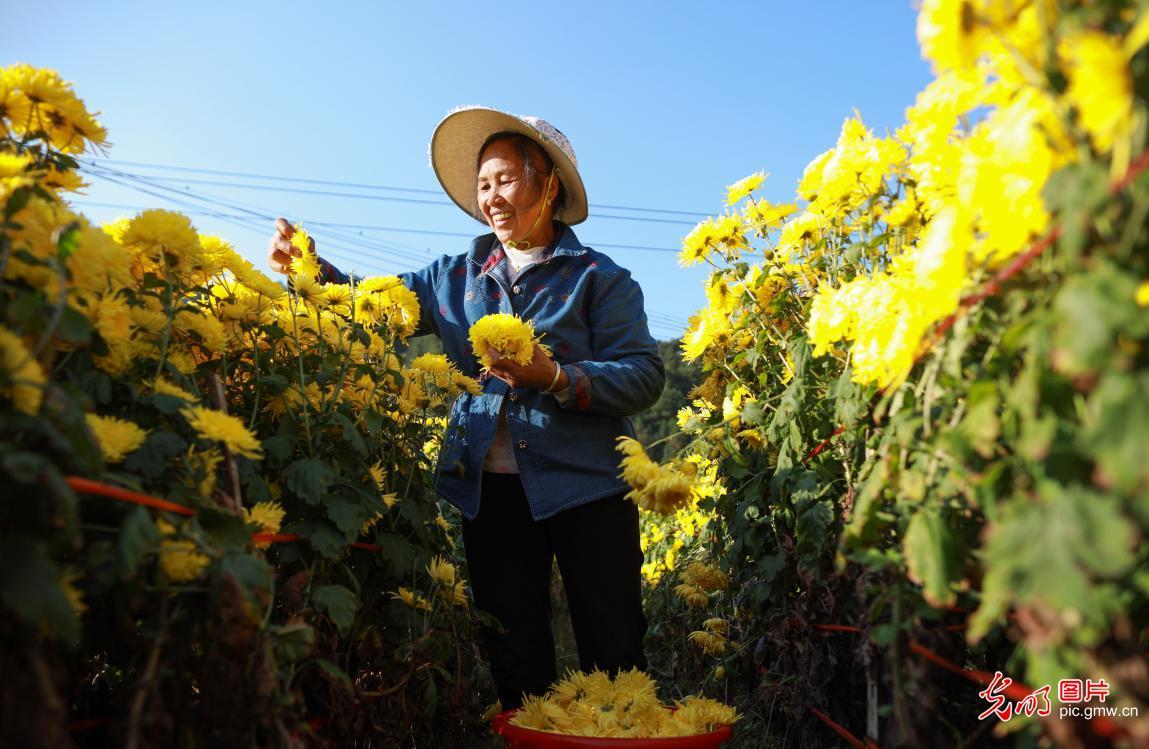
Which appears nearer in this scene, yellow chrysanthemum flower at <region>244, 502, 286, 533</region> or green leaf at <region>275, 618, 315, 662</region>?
green leaf at <region>275, 618, 315, 662</region>

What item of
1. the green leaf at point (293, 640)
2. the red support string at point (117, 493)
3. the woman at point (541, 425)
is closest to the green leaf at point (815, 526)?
the woman at point (541, 425)

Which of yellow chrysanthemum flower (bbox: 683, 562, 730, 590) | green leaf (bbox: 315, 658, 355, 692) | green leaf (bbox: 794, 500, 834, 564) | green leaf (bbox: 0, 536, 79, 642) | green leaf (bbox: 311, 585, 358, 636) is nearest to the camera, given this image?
green leaf (bbox: 0, 536, 79, 642)

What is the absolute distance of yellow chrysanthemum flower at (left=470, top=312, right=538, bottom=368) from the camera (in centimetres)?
214

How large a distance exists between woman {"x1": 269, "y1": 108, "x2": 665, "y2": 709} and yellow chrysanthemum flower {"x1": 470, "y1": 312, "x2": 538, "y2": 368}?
250 millimetres

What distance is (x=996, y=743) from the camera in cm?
177

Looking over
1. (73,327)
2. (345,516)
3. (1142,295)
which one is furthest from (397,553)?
(1142,295)

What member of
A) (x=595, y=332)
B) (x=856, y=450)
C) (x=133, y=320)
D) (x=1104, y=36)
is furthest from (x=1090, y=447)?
(x=595, y=332)

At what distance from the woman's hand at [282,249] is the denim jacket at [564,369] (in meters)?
0.24

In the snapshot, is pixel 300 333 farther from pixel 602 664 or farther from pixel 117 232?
pixel 602 664

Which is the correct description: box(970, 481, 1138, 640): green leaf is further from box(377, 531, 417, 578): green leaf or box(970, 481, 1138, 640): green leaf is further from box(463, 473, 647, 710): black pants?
box(463, 473, 647, 710): black pants

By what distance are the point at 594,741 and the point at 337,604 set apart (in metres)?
0.69

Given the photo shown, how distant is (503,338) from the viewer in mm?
2139

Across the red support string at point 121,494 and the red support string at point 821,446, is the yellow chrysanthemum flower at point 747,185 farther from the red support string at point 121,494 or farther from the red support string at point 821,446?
the red support string at point 121,494

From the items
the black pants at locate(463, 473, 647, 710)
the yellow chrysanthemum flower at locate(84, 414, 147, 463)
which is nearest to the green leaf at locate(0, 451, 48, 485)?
the yellow chrysanthemum flower at locate(84, 414, 147, 463)
